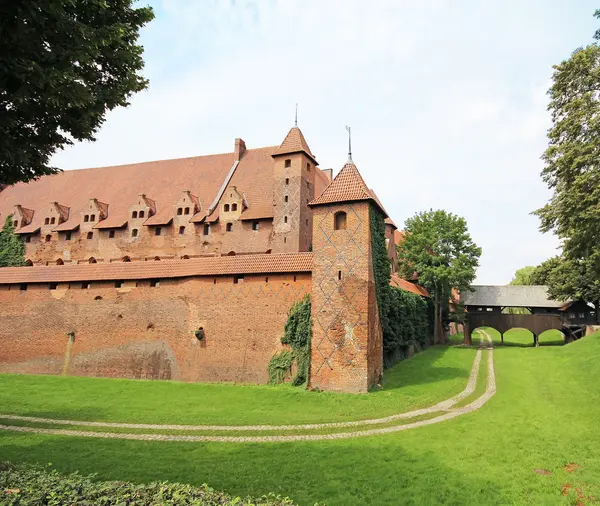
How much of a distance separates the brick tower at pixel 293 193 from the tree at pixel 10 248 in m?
22.3

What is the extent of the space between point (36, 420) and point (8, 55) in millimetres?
14282

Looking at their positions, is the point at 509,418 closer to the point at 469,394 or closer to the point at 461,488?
the point at 469,394

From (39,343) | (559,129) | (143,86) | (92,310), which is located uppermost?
(559,129)

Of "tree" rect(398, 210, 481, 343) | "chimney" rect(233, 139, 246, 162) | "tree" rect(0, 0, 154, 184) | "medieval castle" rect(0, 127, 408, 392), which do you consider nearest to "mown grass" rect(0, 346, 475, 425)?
"medieval castle" rect(0, 127, 408, 392)

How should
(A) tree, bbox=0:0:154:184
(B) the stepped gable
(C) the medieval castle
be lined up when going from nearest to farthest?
(A) tree, bbox=0:0:154:184, (C) the medieval castle, (B) the stepped gable

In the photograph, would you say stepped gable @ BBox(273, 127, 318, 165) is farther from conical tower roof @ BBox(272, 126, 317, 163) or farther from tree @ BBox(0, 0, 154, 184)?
tree @ BBox(0, 0, 154, 184)

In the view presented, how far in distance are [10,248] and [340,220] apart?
30.5 meters

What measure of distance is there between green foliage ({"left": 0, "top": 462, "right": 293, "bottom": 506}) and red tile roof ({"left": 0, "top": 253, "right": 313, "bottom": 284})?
16.2 metres

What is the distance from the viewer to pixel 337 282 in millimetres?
20906

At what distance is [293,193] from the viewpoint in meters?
31.3

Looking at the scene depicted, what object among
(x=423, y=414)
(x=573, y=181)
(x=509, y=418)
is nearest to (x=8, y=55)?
(x=423, y=414)

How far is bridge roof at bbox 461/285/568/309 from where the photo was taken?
40438 millimetres

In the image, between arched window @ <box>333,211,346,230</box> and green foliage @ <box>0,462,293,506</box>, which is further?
arched window @ <box>333,211,346,230</box>

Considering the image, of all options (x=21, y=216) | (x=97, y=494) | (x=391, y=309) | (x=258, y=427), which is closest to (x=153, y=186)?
(x=21, y=216)
